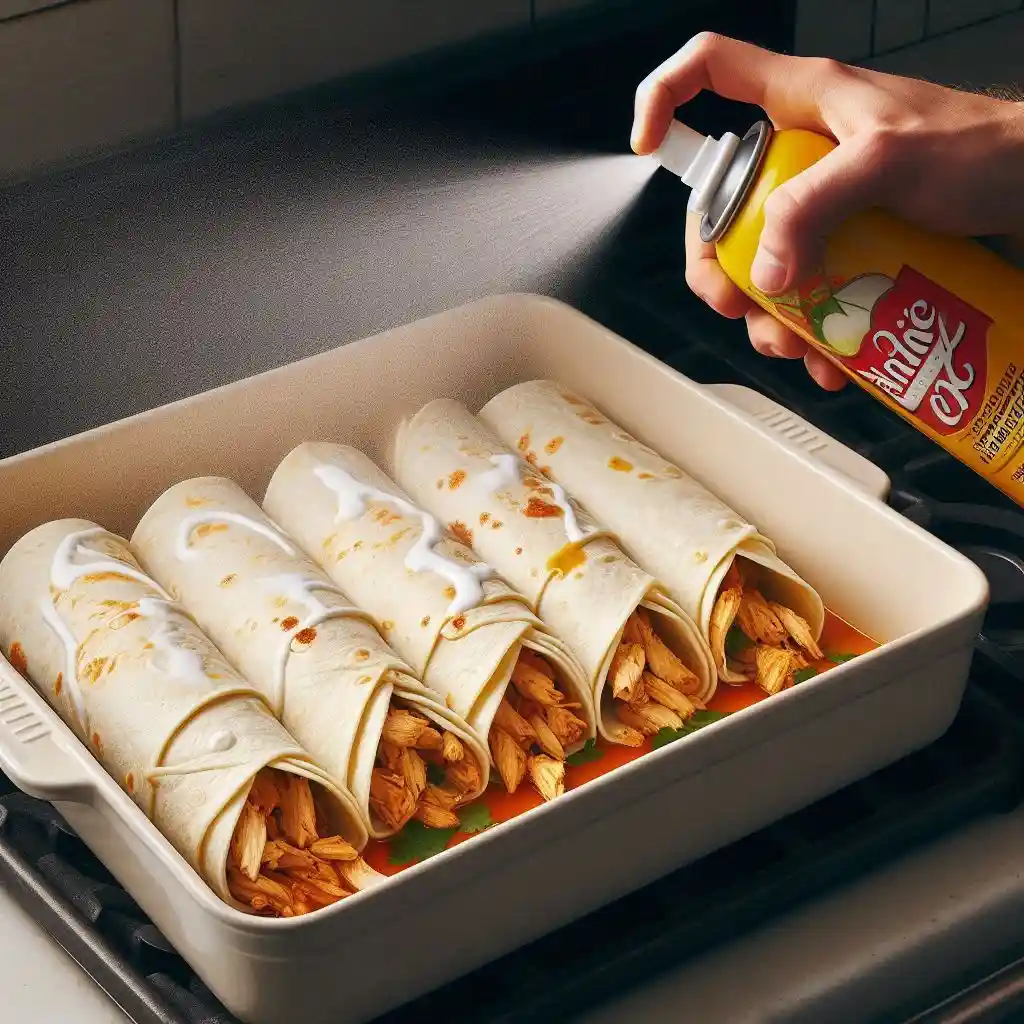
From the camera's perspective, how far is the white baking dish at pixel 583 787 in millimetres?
1139

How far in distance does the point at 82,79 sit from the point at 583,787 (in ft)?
3.10

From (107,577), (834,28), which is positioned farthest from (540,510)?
(834,28)

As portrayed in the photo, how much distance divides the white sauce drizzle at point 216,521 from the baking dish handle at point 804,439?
0.44m

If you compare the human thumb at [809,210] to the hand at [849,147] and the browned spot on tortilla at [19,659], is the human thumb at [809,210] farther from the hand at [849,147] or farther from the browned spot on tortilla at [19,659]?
the browned spot on tortilla at [19,659]

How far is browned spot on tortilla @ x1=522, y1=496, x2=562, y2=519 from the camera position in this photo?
1.61m

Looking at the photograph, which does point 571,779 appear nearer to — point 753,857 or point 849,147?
point 753,857

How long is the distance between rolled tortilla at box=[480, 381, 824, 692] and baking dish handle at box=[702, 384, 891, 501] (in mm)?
84

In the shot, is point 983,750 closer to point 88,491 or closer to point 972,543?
point 972,543

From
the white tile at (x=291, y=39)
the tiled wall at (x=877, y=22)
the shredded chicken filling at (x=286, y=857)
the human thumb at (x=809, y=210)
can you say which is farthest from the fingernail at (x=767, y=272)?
the tiled wall at (x=877, y=22)

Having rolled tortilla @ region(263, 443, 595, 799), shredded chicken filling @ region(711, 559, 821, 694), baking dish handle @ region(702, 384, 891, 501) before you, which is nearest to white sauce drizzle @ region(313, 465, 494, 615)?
rolled tortilla @ region(263, 443, 595, 799)

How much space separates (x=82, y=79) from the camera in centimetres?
174

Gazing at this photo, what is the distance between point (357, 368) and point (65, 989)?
70cm

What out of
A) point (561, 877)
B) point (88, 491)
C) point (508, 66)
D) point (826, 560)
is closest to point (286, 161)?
point (508, 66)

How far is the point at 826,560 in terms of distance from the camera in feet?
5.25
